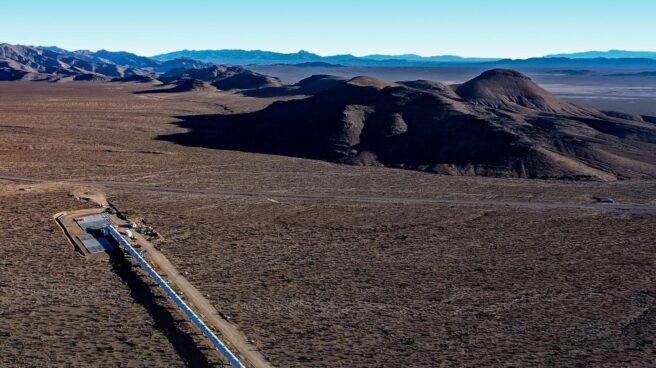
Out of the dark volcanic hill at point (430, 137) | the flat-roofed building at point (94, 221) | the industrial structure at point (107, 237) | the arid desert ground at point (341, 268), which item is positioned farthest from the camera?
the dark volcanic hill at point (430, 137)

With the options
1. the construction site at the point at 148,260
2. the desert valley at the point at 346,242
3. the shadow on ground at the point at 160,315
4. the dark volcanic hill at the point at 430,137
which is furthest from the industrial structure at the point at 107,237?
the dark volcanic hill at the point at 430,137

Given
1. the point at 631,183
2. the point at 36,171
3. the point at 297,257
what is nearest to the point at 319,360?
the point at 297,257

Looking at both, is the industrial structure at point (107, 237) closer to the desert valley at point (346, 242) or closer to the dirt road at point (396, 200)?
the desert valley at point (346, 242)

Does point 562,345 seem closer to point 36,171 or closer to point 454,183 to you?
point 454,183

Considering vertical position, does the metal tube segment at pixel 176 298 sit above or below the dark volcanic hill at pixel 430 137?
below

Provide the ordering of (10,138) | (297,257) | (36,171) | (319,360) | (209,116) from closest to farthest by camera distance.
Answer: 1. (319,360)
2. (297,257)
3. (36,171)
4. (10,138)
5. (209,116)

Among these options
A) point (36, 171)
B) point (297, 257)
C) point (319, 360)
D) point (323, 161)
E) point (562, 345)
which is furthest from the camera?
point (323, 161)
